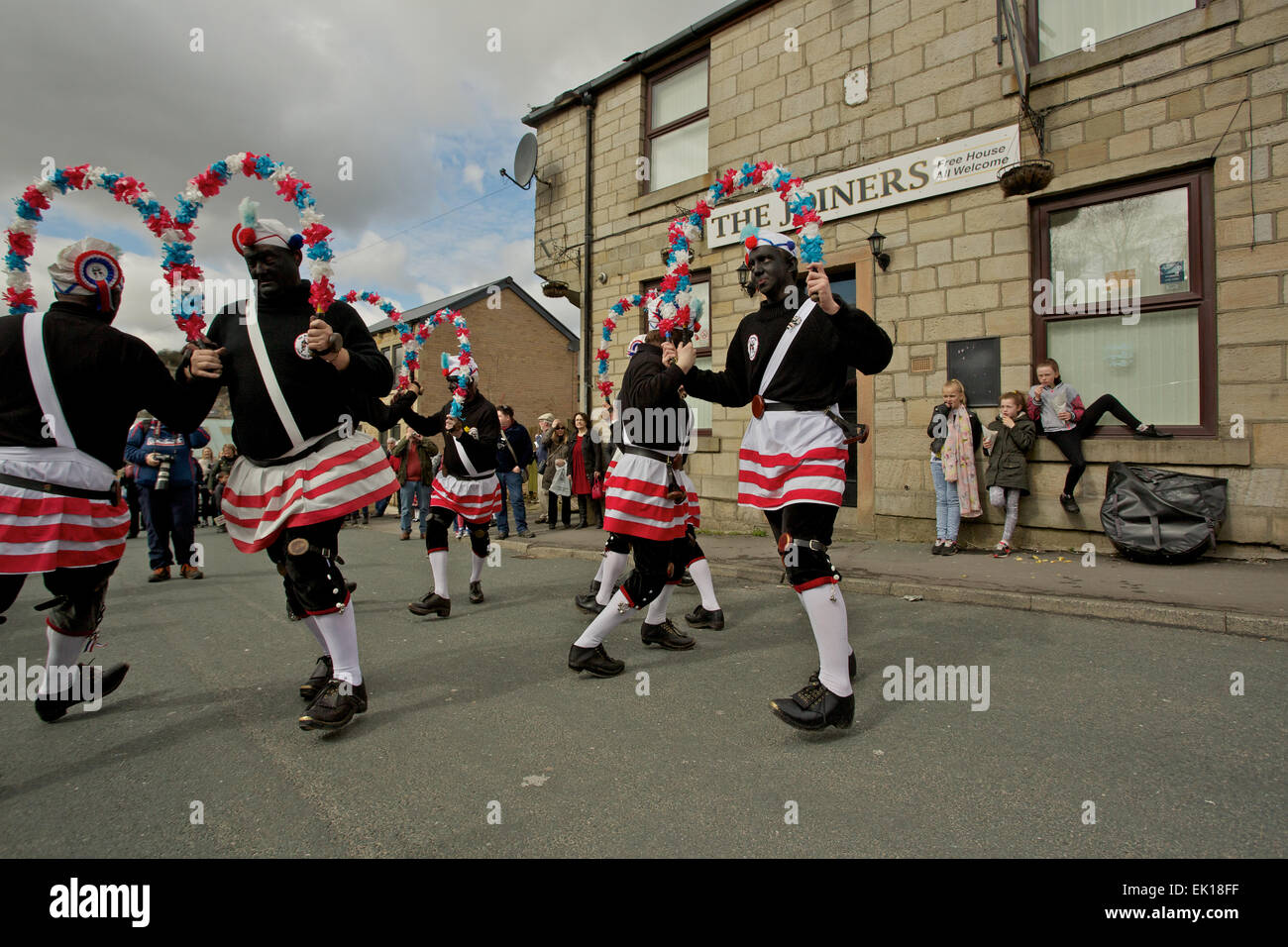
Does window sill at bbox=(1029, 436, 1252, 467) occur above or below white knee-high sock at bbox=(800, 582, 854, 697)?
above

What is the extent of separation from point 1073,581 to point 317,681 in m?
5.52

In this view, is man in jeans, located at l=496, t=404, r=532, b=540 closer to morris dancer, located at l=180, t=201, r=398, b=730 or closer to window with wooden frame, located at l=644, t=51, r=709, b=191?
window with wooden frame, located at l=644, t=51, r=709, b=191

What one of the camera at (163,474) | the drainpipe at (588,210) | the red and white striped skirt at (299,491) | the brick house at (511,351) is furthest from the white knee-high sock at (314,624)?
the brick house at (511,351)

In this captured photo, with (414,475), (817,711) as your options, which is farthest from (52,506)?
(414,475)

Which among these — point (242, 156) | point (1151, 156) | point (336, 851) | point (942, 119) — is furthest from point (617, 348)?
point (336, 851)

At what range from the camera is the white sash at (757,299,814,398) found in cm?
331

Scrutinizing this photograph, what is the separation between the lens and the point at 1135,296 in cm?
706

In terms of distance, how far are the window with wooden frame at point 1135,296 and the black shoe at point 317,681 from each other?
7241 millimetres

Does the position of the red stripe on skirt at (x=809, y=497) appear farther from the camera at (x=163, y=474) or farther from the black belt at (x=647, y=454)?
the camera at (x=163, y=474)

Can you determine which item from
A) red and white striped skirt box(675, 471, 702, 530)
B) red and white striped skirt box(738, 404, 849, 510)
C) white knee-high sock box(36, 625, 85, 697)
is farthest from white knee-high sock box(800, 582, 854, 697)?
white knee-high sock box(36, 625, 85, 697)

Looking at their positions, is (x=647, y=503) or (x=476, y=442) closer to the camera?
(x=647, y=503)

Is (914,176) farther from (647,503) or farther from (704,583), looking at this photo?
(647,503)

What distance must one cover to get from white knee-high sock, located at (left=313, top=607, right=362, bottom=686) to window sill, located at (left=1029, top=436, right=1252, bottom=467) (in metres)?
6.72
